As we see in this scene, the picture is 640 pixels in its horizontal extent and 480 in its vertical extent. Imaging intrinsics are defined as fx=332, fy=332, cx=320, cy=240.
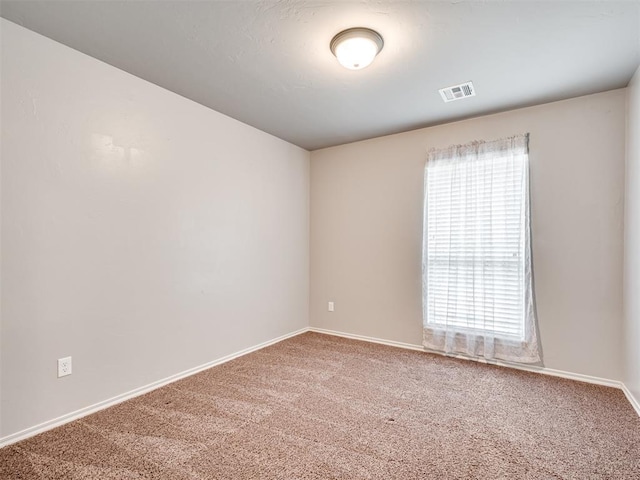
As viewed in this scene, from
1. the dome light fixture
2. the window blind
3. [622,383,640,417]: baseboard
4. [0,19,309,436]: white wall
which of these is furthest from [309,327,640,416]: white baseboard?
the dome light fixture

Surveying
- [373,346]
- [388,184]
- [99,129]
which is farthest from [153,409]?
[388,184]

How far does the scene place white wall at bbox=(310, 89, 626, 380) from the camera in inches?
106

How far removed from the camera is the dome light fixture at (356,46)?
1953mm

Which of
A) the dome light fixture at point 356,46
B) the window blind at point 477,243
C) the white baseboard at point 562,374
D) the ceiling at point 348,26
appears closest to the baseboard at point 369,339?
the white baseboard at point 562,374

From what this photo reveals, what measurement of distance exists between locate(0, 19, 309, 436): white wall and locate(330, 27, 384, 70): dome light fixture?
1.56m

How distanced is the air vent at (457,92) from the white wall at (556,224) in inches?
23.4

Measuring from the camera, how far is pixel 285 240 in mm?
4074

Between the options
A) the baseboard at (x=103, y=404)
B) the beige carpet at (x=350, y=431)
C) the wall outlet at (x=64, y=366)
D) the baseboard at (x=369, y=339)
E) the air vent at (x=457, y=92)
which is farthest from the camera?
the baseboard at (x=369, y=339)

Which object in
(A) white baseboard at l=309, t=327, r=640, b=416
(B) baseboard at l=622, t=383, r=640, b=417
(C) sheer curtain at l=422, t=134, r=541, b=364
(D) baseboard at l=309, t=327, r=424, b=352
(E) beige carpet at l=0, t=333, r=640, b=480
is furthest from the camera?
(D) baseboard at l=309, t=327, r=424, b=352

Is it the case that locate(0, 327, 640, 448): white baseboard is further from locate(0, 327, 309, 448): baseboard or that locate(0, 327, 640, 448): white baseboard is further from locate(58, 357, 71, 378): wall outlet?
locate(58, 357, 71, 378): wall outlet

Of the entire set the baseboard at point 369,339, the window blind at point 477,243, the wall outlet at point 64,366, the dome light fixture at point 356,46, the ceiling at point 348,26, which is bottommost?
the baseboard at point 369,339

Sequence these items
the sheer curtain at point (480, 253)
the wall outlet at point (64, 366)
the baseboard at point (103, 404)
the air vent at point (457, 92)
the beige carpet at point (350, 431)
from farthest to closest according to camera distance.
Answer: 1. the sheer curtain at point (480, 253)
2. the air vent at point (457, 92)
3. the wall outlet at point (64, 366)
4. the baseboard at point (103, 404)
5. the beige carpet at point (350, 431)

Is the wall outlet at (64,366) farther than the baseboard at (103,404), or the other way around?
the wall outlet at (64,366)

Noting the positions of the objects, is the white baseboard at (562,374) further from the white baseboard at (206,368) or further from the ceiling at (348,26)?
the ceiling at (348,26)
